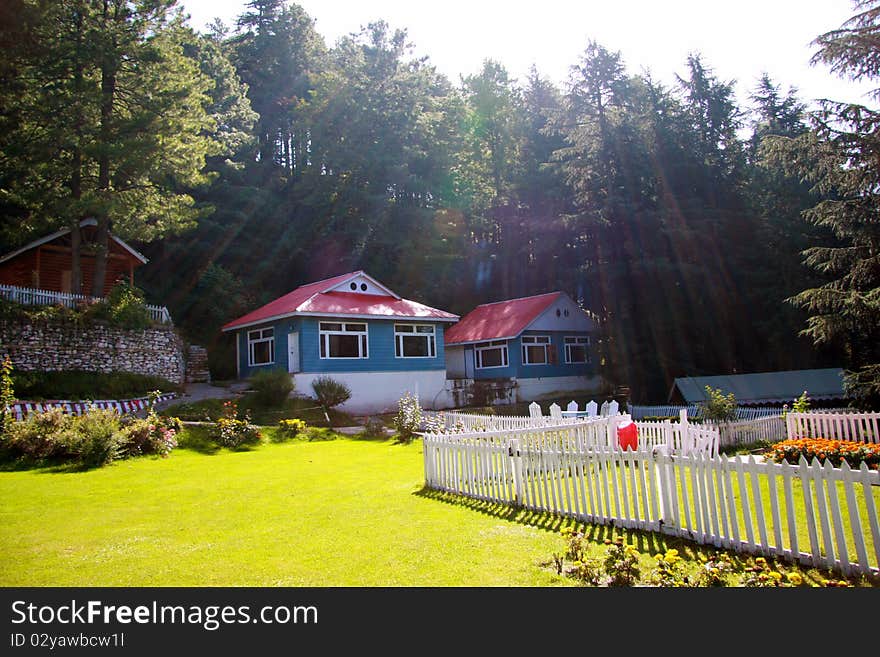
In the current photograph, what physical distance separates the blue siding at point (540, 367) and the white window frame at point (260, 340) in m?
11.8

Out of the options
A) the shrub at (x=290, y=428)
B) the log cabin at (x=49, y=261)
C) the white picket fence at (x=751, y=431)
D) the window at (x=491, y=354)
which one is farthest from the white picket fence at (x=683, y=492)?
the log cabin at (x=49, y=261)

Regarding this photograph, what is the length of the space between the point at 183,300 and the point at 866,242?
33977mm

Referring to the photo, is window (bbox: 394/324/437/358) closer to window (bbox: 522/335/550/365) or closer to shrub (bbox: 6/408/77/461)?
window (bbox: 522/335/550/365)

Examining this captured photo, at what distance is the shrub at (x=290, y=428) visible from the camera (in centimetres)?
1755

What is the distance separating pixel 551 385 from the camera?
32.3 m

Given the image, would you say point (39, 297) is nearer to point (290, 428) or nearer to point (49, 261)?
point (49, 261)

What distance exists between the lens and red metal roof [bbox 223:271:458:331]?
24.6 meters

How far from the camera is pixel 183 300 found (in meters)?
36.1

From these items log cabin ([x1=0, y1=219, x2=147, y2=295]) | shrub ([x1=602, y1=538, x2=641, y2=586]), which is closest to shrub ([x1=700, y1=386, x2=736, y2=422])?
shrub ([x1=602, y1=538, x2=641, y2=586])

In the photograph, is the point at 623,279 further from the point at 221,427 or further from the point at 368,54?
the point at 368,54

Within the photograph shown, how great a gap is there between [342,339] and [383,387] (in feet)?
9.21

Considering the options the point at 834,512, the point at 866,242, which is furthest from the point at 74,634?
the point at 866,242

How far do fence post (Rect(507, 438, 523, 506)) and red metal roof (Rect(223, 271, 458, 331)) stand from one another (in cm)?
1700

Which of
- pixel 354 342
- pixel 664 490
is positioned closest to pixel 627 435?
pixel 664 490
